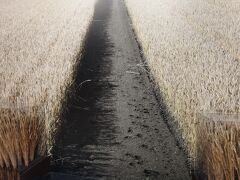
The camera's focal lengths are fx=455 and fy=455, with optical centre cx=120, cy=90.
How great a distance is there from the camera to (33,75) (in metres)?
5.92

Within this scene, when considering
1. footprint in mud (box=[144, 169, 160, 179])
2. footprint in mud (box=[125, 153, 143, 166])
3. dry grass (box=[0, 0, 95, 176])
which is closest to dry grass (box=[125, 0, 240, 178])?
footprint in mud (box=[144, 169, 160, 179])

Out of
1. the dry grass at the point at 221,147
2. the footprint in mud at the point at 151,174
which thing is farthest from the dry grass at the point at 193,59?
the footprint in mud at the point at 151,174

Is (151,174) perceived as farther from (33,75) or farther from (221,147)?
(33,75)

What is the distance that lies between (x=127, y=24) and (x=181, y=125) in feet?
31.2

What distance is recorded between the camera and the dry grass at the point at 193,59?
15.3ft

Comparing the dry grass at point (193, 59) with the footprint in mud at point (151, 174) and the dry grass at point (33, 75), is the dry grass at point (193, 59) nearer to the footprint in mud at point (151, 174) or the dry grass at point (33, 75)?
the footprint in mud at point (151, 174)

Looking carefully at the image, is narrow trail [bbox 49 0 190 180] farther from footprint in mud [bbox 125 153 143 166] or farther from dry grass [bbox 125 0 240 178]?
dry grass [bbox 125 0 240 178]

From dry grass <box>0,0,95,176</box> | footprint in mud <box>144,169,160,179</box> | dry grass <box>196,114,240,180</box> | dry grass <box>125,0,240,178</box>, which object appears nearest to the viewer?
dry grass <box>196,114,240,180</box>

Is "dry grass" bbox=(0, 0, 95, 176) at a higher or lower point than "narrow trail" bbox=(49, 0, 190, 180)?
higher

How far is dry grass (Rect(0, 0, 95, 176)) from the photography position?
3.67m

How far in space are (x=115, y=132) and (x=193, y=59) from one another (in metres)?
2.64

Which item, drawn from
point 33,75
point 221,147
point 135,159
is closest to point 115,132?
point 135,159

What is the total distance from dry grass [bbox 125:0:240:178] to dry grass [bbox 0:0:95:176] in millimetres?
1335

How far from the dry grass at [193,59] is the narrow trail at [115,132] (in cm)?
24
